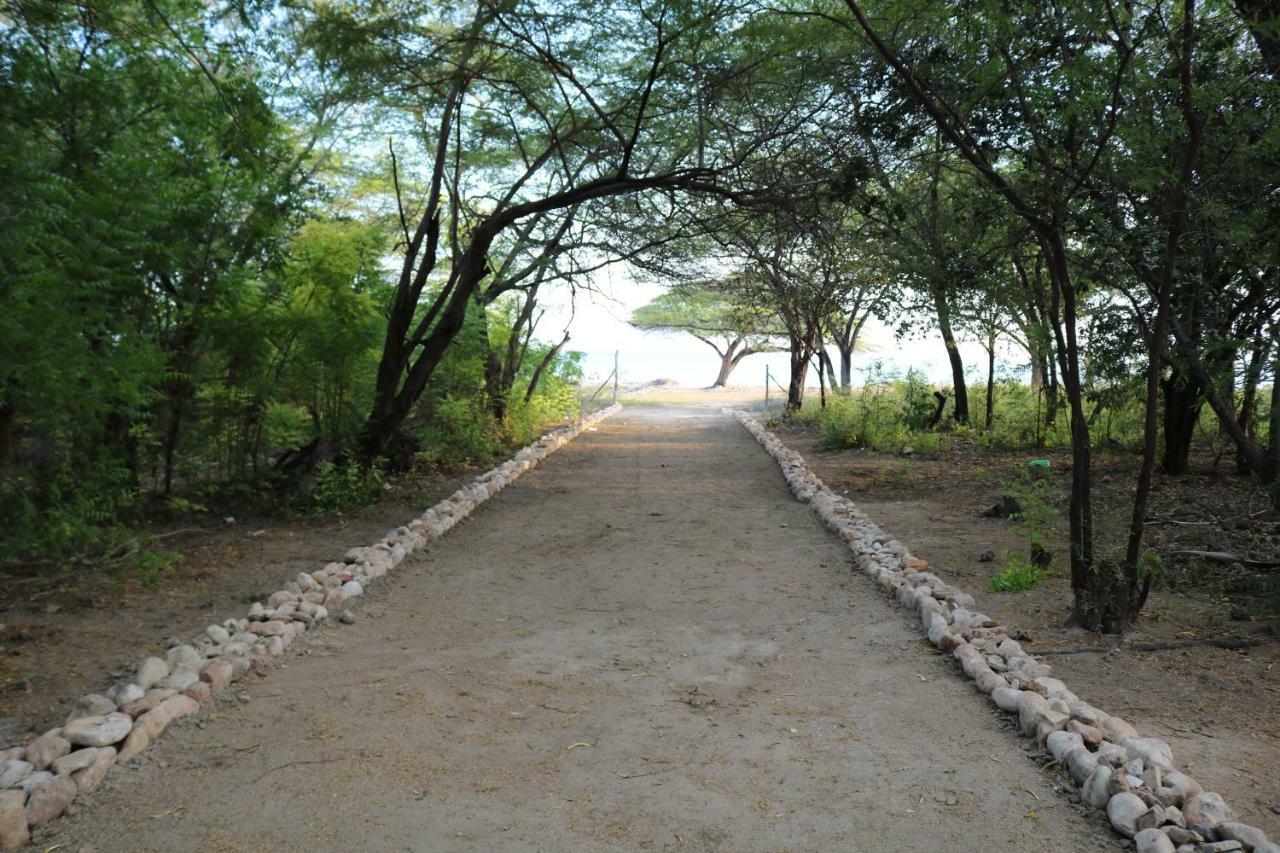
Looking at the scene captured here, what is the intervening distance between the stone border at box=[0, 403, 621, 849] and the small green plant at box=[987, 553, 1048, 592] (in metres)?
3.41

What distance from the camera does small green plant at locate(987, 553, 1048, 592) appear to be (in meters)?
5.07

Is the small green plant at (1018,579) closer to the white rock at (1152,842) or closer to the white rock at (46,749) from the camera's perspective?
the white rock at (1152,842)

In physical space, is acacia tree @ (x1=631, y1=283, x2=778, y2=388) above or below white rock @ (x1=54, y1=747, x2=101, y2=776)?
above

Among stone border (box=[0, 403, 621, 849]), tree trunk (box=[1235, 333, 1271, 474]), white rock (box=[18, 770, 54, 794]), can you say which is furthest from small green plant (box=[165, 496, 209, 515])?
tree trunk (box=[1235, 333, 1271, 474])

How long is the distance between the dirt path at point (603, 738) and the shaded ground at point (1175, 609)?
55 centimetres

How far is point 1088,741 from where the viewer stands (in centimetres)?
288

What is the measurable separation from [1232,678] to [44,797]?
4069 millimetres

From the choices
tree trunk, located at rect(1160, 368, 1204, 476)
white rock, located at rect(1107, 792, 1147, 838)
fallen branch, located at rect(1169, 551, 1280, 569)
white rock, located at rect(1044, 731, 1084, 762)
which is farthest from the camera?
tree trunk, located at rect(1160, 368, 1204, 476)

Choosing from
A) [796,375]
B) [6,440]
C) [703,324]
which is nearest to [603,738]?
[6,440]

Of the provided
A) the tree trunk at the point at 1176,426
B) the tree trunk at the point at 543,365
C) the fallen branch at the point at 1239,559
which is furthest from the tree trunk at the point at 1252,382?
the tree trunk at the point at 543,365

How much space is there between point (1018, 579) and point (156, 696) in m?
4.15

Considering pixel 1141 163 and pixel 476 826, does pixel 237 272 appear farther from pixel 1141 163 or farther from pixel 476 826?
pixel 1141 163

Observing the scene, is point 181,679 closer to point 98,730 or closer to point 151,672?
point 151,672

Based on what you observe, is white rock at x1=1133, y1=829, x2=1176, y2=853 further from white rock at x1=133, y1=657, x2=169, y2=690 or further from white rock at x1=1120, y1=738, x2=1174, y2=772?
white rock at x1=133, y1=657, x2=169, y2=690
